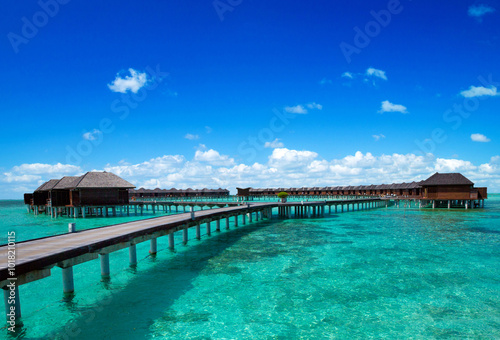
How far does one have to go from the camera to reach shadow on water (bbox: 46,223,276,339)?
832cm

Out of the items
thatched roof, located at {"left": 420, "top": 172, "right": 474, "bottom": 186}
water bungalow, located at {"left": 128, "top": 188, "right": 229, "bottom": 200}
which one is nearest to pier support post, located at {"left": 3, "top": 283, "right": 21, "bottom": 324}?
thatched roof, located at {"left": 420, "top": 172, "right": 474, "bottom": 186}

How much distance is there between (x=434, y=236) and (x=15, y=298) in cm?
2536

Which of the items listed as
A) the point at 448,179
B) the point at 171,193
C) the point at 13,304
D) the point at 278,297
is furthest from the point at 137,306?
the point at 171,193

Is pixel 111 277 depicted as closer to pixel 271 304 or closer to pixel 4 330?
pixel 4 330

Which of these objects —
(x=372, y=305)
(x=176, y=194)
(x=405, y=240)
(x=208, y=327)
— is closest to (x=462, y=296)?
(x=372, y=305)

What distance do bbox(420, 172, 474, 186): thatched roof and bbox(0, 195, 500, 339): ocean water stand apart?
38.2 m

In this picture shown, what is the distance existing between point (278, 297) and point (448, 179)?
2073 inches

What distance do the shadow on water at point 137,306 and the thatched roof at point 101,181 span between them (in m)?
31.0

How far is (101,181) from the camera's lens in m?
44.2

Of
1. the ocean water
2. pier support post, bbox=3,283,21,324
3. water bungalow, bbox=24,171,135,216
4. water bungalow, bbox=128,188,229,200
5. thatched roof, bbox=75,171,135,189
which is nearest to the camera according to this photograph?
pier support post, bbox=3,283,21,324

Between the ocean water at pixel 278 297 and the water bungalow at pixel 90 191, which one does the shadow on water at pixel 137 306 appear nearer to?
the ocean water at pixel 278 297

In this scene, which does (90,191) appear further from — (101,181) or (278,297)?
(278,297)

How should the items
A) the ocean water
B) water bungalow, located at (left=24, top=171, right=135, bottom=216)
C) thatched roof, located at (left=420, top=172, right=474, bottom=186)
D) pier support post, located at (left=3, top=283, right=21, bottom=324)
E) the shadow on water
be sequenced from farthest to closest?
thatched roof, located at (left=420, top=172, right=474, bottom=186), water bungalow, located at (left=24, top=171, right=135, bottom=216), the ocean water, the shadow on water, pier support post, located at (left=3, top=283, right=21, bottom=324)

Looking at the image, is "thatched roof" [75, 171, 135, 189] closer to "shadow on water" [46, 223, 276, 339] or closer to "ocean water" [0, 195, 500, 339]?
"ocean water" [0, 195, 500, 339]
